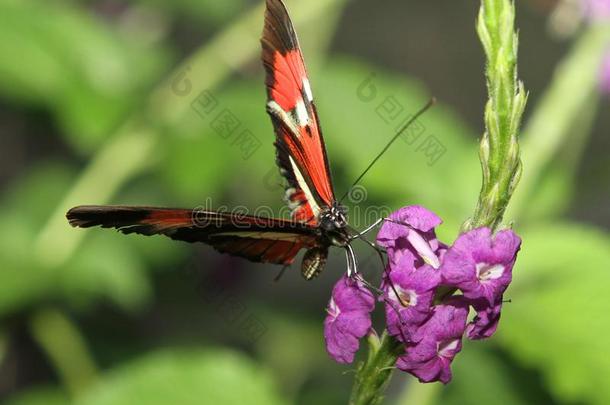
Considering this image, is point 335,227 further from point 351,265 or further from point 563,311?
point 563,311

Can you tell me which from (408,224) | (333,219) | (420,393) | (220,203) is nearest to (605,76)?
(420,393)

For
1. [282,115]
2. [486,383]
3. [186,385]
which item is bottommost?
[486,383]

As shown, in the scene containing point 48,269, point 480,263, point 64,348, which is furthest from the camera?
point 64,348

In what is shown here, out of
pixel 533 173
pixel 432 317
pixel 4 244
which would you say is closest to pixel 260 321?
pixel 4 244

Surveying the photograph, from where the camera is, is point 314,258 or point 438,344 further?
point 314,258

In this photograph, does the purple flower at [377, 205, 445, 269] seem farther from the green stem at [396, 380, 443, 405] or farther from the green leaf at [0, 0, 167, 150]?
the green leaf at [0, 0, 167, 150]

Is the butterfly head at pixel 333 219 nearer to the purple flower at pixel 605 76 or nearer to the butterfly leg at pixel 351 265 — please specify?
the butterfly leg at pixel 351 265

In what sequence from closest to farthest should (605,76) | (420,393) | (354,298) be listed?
(354,298)
(420,393)
(605,76)
